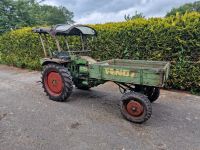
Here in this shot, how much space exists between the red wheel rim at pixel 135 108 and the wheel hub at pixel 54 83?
1.98m

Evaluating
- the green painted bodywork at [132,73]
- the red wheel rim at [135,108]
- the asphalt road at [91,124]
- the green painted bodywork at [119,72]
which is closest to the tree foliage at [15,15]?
the asphalt road at [91,124]

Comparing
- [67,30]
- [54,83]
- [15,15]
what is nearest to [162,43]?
[67,30]

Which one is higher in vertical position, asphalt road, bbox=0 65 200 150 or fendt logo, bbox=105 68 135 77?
fendt logo, bbox=105 68 135 77

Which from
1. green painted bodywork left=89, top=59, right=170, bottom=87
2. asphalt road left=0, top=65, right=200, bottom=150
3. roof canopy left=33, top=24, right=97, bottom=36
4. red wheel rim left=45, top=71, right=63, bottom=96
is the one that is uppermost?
roof canopy left=33, top=24, right=97, bottom=36

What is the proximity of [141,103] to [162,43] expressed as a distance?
3.27 m

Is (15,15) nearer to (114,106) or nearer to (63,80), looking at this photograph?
(63,80)

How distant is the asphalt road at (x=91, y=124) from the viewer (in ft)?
12.9

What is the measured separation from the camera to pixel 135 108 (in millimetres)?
4699

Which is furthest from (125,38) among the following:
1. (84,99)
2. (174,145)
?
(174,145)

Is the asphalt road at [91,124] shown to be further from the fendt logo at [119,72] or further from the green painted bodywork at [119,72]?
the fendt logo at [119,72]

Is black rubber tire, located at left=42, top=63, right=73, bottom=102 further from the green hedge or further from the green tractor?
the green hedge

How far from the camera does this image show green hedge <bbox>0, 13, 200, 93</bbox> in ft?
22.3

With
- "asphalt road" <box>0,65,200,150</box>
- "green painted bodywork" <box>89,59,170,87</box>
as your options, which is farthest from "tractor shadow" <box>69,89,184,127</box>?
"green painted bodywork" <box>89,59,170,87</box>

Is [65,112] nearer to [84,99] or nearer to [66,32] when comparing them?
[84,99]
